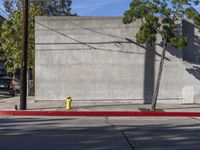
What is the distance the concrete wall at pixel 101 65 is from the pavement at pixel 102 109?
0.72 meters

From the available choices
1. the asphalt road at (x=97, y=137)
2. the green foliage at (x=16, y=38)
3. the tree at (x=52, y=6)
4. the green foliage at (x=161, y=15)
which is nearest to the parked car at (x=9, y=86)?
the green foliage at (x=16, y=38)

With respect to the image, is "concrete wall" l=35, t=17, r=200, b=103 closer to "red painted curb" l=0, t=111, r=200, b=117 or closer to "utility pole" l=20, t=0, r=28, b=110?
"utility pole" l=20, t=0, r=28, b=110

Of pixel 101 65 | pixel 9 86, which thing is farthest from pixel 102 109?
pixel 9 86

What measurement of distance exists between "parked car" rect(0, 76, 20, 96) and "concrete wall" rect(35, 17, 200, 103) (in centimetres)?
1584

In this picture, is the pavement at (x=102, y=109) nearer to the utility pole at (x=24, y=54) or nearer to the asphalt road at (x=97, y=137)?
the utility pole at (x=24, y=54)

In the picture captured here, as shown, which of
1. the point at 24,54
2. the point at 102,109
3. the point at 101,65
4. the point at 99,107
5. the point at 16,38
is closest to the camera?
the point at 102,109

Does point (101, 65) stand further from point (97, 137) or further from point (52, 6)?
point (52, 6)

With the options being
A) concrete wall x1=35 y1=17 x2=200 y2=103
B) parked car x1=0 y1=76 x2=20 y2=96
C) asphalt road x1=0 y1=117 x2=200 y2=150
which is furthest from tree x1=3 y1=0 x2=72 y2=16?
asphalt road x1=0 y1=117 x2=200 y2=150

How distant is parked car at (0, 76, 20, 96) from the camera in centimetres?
4386

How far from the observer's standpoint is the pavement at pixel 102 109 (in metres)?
22.8

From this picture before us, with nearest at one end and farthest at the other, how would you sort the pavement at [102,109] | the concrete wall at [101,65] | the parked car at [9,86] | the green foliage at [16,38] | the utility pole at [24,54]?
the pavement at [102,109], the utility pole at [24,54], the concrete wall at [101,65], the green foliage at [16,38], the parked car at [9,86]

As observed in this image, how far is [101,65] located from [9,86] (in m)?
19.2

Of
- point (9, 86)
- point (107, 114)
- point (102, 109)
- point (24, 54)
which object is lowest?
point (107, 114)

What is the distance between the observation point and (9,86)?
149 feet
